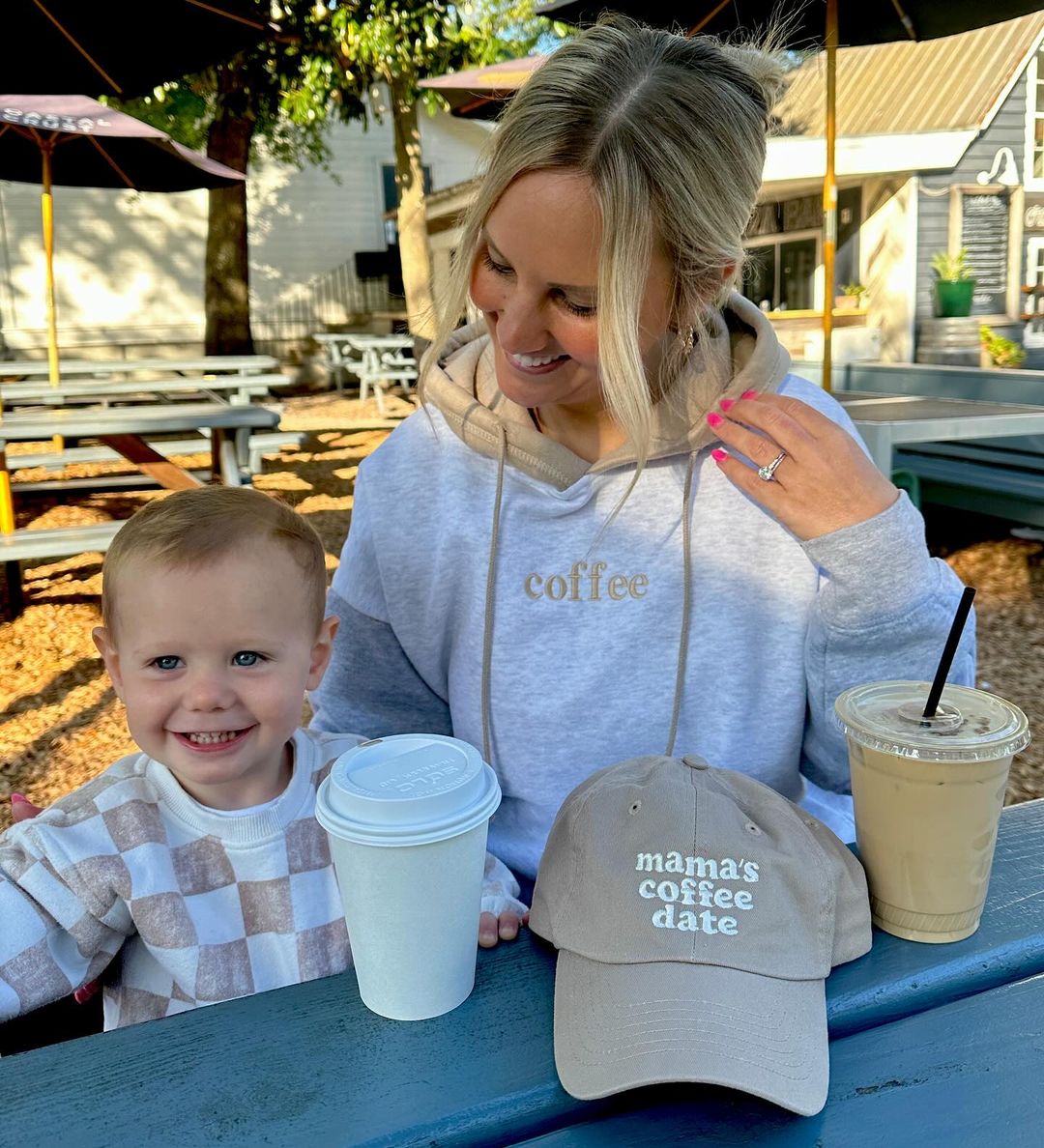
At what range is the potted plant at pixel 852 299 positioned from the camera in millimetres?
11109

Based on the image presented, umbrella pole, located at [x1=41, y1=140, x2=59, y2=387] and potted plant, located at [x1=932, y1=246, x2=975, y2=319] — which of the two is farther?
potted plant, located at [x1=932, y1=246, x2=975, y2=319]

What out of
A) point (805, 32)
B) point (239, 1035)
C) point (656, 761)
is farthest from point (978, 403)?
point (239, 1035)

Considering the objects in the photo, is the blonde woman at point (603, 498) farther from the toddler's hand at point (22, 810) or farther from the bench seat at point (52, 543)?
the bench seat at point (52, 543)

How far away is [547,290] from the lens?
4.56ft

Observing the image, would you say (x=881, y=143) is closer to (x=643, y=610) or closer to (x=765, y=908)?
(x=643, y=610)

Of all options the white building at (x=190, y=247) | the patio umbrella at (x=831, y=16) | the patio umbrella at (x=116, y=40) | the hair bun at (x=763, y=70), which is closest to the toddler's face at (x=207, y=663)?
the hair bun at (x=763, y=70)

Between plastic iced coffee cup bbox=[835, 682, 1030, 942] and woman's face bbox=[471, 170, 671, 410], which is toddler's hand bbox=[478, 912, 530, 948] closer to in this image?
plastic iced coffee cup bbox=[835, 682, 1030, 942]

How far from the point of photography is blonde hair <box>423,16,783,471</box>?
133 cm

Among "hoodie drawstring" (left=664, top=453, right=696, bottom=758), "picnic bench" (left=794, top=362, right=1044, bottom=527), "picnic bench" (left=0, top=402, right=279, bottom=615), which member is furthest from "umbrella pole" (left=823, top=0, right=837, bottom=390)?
"hoodie drawstring" (left=664, top=453, right=696, bottom=758)

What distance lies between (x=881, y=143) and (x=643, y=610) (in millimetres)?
10059

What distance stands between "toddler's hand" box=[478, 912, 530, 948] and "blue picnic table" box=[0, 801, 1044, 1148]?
0.04m

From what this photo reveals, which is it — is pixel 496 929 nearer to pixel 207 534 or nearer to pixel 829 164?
pixel 207 534

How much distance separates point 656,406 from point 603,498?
0.52 ft

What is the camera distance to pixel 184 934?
1.23 meters
